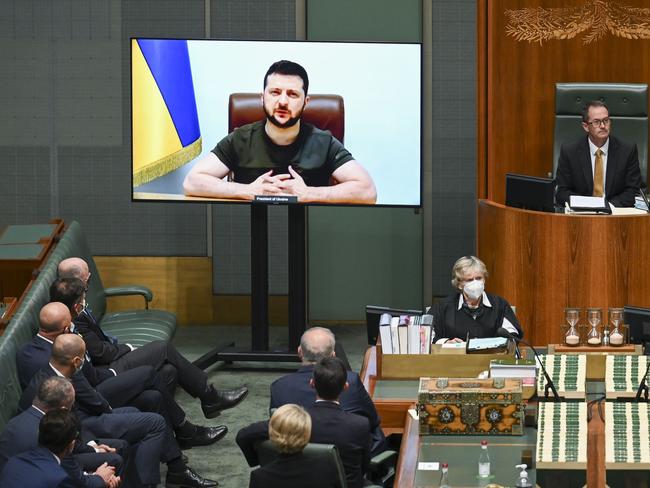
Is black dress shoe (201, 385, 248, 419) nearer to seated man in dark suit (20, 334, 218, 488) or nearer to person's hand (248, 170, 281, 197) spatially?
seated man in dark suit (20, 334, 218, 488)

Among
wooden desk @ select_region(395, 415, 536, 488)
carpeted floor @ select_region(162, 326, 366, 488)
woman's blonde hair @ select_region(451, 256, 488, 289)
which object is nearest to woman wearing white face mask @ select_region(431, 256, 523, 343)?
woman's blonde hair @ select_region(451, 256, 488, 289)

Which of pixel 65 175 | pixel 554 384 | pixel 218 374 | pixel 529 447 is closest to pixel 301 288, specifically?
pixel 218 374

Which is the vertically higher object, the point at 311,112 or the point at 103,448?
the point at 311,112

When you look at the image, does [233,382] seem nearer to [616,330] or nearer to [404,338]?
[404,338]

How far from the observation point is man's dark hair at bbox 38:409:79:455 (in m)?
4.85

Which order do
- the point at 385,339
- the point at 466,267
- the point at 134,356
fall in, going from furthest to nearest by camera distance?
the point at 134,356 < the point at 466,267 < the point at 385,339

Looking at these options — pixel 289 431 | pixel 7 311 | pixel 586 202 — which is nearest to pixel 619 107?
pixel 586 202

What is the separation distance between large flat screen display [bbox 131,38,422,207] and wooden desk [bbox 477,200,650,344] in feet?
2.56

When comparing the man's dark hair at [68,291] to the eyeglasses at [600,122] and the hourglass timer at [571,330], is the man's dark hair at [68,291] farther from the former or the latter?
the eyeglasses at [600,122]

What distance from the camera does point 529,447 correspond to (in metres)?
4.75

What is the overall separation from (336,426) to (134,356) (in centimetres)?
210

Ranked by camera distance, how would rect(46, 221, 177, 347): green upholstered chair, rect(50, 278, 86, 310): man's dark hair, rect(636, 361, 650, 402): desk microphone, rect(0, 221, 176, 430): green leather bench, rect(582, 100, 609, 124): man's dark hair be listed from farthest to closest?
1. rect(582, 100, 609, 124): man's dark hair
2. rect(46, 221, 177, 347): green upholstered chair
3. rect(50, 278, 86, 310): man's dark hair
4. rect(0, 221, 176, 430): green leather bench
5. rect(636, 361, 650, 402): desk microphone

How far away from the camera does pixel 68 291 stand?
20.7 ft


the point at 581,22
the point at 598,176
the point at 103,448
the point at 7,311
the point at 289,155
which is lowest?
the point at 103,448
